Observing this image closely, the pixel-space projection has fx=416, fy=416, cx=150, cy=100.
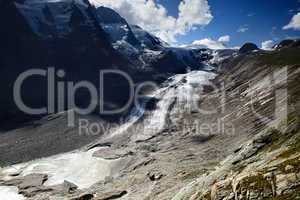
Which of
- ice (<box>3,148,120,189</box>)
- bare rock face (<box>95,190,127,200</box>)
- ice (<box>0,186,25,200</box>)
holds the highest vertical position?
bare rock face (<box>95,190,127,200</box>)

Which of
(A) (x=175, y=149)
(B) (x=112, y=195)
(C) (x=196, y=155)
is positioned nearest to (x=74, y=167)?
(A) (x=175, y=149)

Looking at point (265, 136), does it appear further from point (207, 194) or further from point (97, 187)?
point (97, 187)

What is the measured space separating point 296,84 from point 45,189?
75703mm

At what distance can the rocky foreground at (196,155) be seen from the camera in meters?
35.8

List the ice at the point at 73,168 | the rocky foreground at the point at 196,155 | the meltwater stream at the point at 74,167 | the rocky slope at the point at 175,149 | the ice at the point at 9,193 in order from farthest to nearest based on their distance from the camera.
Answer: the ice at the point at 73,168 < the meltwater stream at the point at 74,167 < the ice at the point at 9,193 < the rocky slope at the point at 175,149 < the rocky foreground at the point at 196,155

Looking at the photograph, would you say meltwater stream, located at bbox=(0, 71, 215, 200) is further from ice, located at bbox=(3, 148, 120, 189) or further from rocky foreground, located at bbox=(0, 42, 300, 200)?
rocky foreground, located at bbox=(0, 42, 300, 200)

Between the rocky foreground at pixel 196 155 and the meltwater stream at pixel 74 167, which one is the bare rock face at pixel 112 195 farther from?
the meltwater stream at pixel 74 167

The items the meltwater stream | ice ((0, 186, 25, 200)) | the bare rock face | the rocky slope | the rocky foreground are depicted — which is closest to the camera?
the rocky foreground

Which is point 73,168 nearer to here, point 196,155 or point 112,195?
point 196,155

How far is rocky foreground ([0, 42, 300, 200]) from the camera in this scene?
35.8 meters

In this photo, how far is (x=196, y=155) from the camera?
3994 inches

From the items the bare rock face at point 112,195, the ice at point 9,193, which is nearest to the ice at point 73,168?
the ice at point 9,193

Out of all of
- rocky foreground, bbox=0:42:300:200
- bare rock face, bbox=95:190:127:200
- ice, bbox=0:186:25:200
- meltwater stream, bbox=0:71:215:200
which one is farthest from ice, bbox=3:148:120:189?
bare rock face, bbox=95:190:127:200

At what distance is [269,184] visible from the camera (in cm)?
3077
